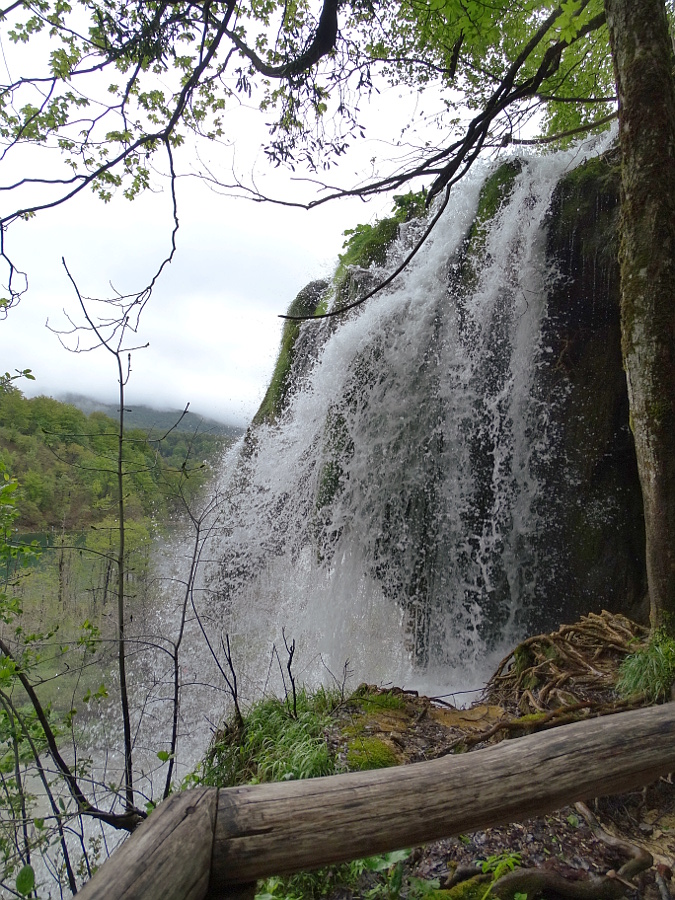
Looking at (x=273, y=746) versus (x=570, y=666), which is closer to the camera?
(x=273, y=746)

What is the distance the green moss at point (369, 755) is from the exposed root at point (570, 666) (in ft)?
3.63

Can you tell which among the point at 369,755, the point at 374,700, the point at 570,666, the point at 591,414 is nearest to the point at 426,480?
the point at 591,414

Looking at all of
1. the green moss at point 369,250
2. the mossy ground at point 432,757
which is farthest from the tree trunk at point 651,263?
the green moss at point 369,250

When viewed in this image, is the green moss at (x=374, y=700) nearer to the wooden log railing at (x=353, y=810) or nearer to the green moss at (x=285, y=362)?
the wooden log railing at (x=353, y=810)

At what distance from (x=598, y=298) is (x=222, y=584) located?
6.39 metres

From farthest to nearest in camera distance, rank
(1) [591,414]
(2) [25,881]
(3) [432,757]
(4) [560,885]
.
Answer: (1) [591,414], (3) [432,757], (4) [560,885], (2) [25,881]

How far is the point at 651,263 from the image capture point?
11.0 ft

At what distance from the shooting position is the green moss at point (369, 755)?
303cm

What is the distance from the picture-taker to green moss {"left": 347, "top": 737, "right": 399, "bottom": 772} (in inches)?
119

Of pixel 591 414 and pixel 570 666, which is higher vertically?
pixel 591 414

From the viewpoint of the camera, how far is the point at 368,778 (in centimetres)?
139

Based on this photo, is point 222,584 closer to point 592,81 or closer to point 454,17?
point 454,17

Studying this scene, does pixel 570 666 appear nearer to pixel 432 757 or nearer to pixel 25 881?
pixel 432 757

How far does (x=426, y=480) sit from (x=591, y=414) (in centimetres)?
205
